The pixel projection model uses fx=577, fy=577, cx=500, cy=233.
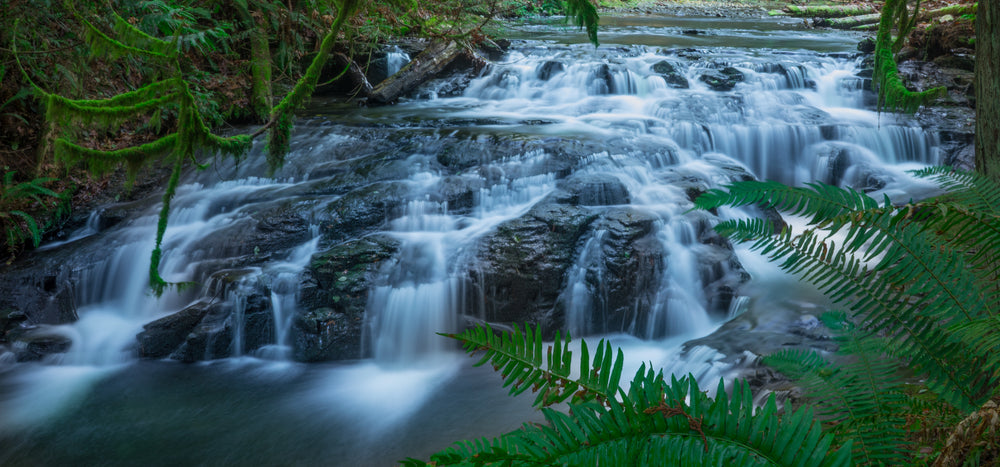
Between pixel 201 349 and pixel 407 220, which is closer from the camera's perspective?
pixel 201 349

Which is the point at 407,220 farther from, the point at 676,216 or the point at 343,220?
the point at 676,216

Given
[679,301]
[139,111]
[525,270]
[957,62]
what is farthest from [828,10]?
[139,111]

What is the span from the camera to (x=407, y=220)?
6.72 meters

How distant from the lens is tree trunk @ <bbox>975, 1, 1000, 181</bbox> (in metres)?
3.28

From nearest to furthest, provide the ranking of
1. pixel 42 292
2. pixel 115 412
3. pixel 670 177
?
1. pixel 115 412
2. pixel 42 292
3. pixel 670 177

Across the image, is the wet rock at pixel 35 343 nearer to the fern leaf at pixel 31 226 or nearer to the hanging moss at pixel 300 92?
the fern leaf at pixel 31 226

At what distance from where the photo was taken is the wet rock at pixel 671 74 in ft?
38.1

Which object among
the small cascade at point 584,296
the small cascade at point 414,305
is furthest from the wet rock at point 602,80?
the small cascade at point 414,305

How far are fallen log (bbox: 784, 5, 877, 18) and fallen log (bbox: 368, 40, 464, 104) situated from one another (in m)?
16.5

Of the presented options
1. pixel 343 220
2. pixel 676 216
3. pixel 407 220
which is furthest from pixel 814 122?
pixel 343 220

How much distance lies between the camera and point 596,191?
699 centimetres

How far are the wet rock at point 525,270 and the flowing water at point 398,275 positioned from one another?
87 mm

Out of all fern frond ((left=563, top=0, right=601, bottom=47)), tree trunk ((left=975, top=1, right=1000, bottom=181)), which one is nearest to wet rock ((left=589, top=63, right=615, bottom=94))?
fern frond ((left=563, top=0, right=601, bottom=47))

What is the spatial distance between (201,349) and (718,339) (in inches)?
189
